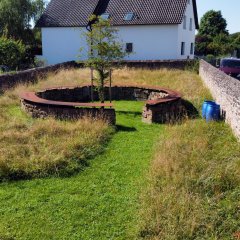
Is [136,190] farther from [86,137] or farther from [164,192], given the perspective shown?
[86,137]

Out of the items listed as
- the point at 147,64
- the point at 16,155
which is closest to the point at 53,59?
the point at 147,64

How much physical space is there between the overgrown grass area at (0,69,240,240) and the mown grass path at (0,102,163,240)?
0.05ft

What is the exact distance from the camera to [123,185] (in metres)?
6.43

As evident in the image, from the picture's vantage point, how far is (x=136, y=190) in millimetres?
6164

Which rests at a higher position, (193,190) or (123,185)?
(193,190)

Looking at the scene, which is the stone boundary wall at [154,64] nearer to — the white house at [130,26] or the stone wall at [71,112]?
the white house at [130,26]

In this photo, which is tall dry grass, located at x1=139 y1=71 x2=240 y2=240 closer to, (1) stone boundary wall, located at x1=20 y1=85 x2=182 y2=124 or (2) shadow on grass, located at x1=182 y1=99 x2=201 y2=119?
(1) stone boundary wall, located at x1=20 y1=85 x2=182 y2=124

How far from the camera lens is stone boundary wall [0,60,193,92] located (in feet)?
51.4

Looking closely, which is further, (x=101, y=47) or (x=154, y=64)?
(x=154, y=64)

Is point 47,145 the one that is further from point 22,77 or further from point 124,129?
point 22,77

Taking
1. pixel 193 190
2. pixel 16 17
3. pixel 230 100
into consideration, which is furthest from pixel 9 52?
pixel 193 190

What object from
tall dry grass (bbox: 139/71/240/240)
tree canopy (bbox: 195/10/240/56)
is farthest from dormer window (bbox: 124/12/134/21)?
tall dry grass (bbox: 139/71/240/240)

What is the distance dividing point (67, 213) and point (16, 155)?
7.73 feet

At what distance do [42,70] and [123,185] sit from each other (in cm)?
1449
